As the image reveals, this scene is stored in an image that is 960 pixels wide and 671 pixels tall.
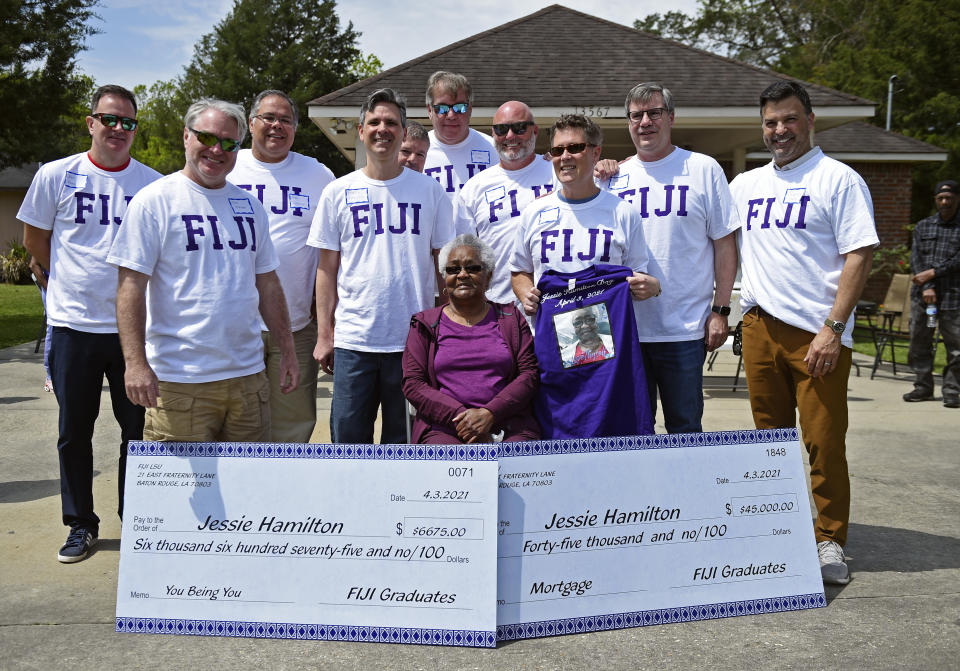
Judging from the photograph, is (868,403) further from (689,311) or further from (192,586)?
(192,586)

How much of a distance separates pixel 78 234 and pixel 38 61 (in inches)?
586

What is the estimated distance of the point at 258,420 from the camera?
3.94 m

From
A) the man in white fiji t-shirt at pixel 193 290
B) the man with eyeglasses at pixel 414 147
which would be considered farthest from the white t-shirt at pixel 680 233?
the man in white fiji t-shirt at pixel 193 290

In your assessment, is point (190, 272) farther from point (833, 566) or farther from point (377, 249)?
point (833, 566)

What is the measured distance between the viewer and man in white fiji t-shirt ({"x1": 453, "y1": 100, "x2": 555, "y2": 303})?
15.1ft

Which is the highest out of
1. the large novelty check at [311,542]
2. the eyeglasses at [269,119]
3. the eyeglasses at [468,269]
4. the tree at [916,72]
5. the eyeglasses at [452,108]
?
the tree at [916,72]

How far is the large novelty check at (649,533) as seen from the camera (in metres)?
3.42

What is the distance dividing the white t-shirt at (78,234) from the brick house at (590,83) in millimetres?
7316

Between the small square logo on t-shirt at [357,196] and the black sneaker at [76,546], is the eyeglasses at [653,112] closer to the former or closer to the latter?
the small square logo on t-shirt at [357,196]

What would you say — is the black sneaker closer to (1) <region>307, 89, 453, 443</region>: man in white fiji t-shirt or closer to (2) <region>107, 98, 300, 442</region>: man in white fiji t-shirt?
(2) <region>107, 98, 300, 442</region>: man in white fiji t-shirt

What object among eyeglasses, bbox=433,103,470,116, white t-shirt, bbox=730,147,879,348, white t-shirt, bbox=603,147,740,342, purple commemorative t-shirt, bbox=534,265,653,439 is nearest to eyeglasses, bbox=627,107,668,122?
white t-shirt, bbox=603,147,740,342

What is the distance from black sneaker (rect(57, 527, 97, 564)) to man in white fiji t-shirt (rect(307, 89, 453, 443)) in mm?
1364

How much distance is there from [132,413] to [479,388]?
182 cm

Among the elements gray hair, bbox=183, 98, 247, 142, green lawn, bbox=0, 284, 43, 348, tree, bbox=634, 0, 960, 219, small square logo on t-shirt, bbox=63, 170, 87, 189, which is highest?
tree, bbox=634, 0, 960, 219
